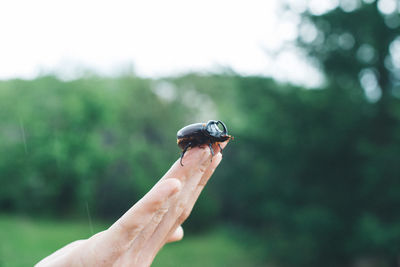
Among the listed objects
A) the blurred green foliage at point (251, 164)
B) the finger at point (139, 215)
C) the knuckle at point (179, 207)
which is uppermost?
the finger at point (139, 215)

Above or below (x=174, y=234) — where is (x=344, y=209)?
below

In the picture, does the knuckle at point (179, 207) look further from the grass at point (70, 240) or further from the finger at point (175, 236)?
the grass at point (70, 240)

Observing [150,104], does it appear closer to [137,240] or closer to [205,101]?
[205,101]

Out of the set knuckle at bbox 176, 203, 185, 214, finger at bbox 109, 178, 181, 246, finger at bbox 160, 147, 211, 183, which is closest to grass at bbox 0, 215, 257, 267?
knuckle at bbox 176, 203, 185, 214

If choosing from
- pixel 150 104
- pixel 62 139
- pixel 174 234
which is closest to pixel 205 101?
pixel 150 104

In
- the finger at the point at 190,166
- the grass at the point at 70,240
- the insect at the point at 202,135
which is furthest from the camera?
the grass at the point at 70,240

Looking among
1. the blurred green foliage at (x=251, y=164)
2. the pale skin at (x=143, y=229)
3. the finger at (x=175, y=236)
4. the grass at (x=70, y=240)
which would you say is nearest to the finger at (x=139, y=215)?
the pale skin at (x=143, y=229)
